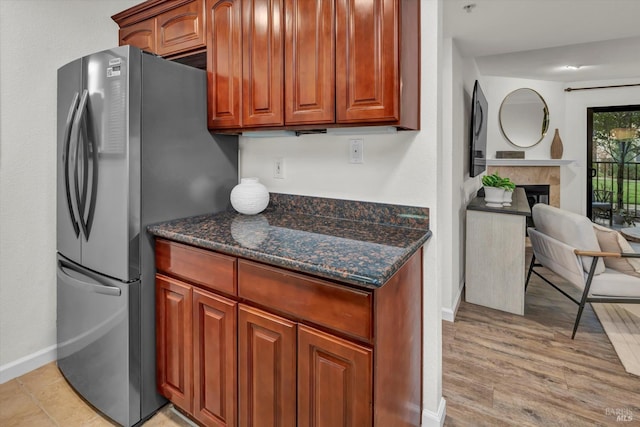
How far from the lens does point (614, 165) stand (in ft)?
18.6

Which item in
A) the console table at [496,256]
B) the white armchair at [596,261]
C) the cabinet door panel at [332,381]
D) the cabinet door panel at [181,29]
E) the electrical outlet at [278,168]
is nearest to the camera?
the cabinet door panel at [332,381]

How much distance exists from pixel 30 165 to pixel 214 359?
5.40ft

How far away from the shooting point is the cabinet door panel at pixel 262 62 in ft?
5.36

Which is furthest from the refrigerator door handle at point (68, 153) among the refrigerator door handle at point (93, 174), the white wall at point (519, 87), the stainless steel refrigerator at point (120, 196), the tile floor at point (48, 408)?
the white wall at point (519, 87)

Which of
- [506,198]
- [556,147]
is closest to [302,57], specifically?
[506,198]

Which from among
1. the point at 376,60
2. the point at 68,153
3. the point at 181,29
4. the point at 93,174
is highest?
the point at 181,29

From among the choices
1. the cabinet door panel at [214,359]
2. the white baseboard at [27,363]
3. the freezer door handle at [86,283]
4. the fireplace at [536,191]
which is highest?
the fireplace at [536,191]

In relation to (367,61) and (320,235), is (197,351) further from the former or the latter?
(367,61)

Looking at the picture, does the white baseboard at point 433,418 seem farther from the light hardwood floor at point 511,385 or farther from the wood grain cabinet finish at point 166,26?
the wood grain cabinet finish at point 166,26

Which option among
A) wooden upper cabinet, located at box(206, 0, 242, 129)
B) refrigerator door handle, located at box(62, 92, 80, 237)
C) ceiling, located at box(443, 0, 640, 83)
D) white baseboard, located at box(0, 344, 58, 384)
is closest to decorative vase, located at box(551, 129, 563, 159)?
ceiling, located at box(443, 0, 640, 83)

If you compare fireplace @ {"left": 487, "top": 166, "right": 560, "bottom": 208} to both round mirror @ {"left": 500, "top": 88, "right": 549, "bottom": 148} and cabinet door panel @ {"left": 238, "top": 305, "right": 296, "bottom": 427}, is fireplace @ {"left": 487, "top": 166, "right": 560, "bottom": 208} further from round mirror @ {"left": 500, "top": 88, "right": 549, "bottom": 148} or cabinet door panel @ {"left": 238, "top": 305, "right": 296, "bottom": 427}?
cabinet door panel @ {"left": 238, "top": 305, "right": 296, "bottom": 427}

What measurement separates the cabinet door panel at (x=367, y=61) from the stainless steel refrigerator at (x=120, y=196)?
855 millimetres

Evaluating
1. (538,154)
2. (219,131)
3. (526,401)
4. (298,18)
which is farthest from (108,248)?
(538,154)

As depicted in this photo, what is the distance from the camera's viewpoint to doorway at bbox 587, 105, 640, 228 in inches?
218
